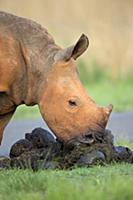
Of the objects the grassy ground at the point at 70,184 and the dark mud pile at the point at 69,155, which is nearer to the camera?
the grassy ground at the point at 70,184

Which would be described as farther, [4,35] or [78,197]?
[4,35]

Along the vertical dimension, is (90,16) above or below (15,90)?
above

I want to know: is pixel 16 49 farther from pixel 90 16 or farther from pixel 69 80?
pixel 90 16

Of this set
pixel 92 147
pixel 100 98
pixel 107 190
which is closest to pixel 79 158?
pixel 92 147

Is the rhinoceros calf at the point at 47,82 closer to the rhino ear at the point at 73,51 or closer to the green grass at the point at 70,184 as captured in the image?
the rhino ear at the point at 73,51

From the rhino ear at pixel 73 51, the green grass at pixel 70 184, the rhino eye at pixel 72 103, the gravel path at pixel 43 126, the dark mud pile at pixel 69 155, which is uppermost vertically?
the rhino ear at pixel 73 51

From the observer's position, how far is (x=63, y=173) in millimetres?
7527

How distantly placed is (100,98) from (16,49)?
825 centimetres

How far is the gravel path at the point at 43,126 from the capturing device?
11.4 m

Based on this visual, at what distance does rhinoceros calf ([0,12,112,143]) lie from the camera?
850 cm

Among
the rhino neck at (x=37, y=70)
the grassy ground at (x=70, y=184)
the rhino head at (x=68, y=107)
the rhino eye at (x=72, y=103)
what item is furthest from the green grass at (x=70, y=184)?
the rhino neck at (x=37, y=70)

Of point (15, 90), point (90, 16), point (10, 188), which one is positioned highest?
point (90, 16)

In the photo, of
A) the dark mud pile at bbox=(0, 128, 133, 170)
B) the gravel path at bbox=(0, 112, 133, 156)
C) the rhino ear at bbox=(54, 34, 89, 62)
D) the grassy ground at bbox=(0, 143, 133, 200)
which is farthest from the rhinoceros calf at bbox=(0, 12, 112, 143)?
the gravel path at bbox=(0, 112, 133, 156)

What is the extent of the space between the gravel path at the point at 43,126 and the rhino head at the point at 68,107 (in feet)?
6.52
